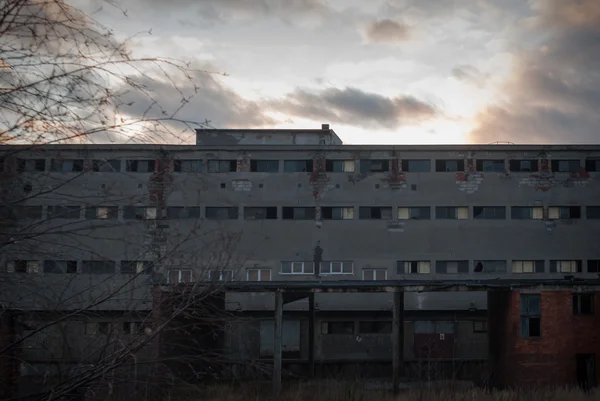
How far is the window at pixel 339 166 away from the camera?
1380 inches

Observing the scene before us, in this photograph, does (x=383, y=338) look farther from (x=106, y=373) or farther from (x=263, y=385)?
(x=106, y=373)

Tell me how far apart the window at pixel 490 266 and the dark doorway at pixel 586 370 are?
1146cm

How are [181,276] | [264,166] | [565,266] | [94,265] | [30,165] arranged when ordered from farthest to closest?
[264,166] → [565,266] → [181,276] → [94,265] → [30,165]

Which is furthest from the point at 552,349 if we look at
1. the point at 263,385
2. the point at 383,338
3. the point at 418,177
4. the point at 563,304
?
the point at 418,177

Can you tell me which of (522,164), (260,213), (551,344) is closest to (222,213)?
(260,213)

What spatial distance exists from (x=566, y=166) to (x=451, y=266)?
8611mm

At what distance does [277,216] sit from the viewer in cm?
3447

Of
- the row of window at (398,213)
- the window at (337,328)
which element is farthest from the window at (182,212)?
the window at (337,328)

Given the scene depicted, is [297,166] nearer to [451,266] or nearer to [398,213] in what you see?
[398,213]

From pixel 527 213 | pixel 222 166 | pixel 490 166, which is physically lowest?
pixel 527 213

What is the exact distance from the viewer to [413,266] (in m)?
34.1

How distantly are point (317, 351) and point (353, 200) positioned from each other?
831 centimetres

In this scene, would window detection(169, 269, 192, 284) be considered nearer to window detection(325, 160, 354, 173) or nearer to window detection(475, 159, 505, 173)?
window detection(325, 160, 354, 173)

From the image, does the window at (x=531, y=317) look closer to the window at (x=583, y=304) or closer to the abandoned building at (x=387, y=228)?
the window at (x=583, y=304)
